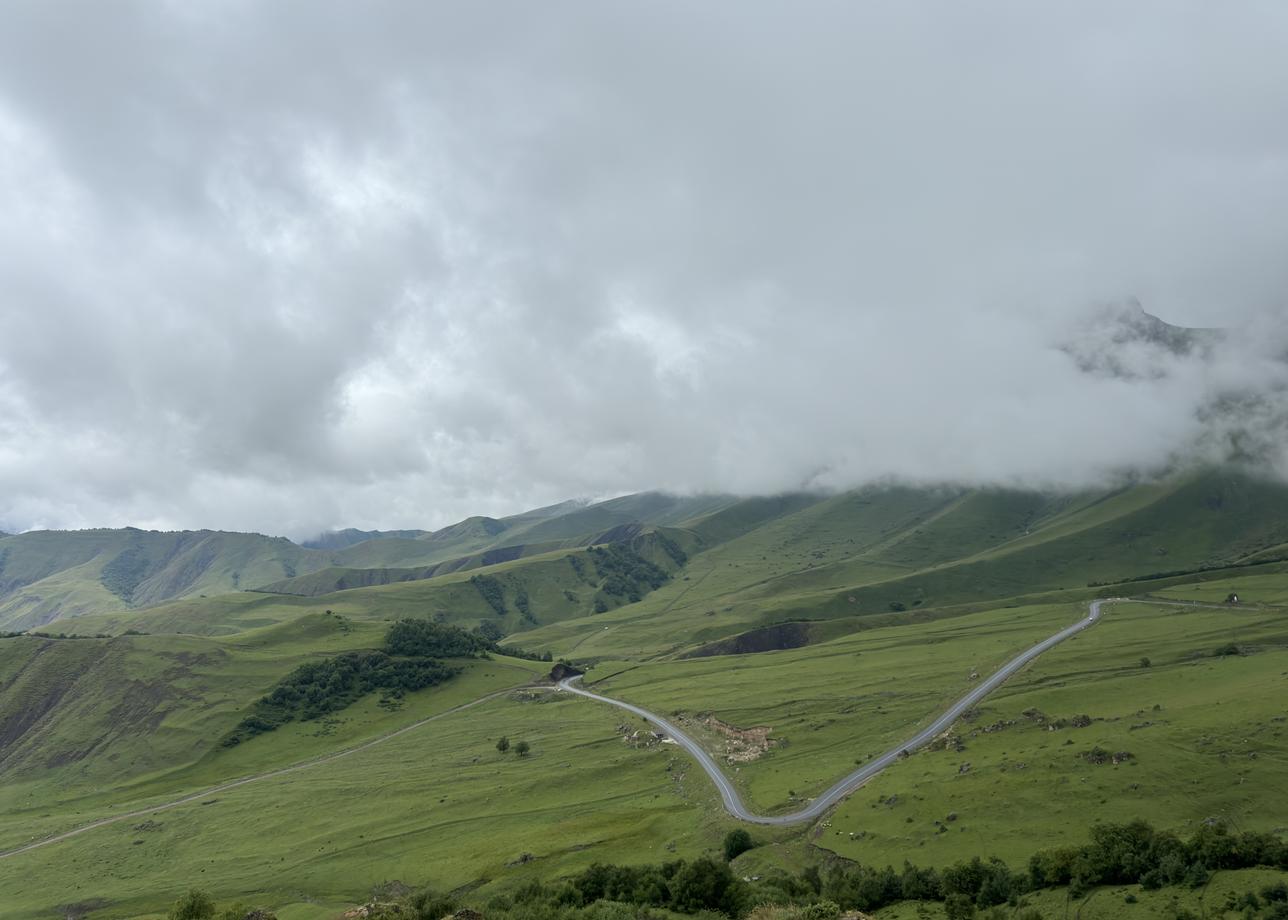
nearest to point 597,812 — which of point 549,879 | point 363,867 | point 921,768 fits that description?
point 549,879

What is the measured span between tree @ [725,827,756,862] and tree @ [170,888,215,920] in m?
61.7

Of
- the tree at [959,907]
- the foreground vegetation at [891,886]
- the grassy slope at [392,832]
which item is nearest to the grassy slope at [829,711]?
the grassy slope at [392,832]

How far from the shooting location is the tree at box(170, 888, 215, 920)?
77.8m

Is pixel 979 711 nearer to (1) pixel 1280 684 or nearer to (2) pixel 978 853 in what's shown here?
(1) pixel 1280 684

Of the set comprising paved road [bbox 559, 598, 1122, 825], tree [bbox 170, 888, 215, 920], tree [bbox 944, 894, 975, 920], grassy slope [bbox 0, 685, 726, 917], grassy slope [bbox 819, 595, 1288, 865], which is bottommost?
grassy slope [bbox 0, 685, 726, 917]

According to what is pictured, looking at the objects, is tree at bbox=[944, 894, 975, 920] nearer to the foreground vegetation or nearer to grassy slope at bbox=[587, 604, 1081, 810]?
the foreground vegetation

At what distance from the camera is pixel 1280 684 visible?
118 m

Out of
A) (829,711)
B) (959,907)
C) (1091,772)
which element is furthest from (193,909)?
(829,711)

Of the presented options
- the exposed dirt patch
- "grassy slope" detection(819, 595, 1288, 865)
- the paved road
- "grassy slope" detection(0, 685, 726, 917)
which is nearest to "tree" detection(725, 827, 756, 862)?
"grassy slope" detection(0, 685, 726, 917)

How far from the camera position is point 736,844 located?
313ft

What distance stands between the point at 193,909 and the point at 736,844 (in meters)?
64.9

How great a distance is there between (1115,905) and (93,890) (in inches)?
6071

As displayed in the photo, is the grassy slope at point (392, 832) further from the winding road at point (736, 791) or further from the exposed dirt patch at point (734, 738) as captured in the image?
the exposed dirt patch at point (734, 738)

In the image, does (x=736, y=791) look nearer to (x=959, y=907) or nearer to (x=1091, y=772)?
(x=1091, y=772)
